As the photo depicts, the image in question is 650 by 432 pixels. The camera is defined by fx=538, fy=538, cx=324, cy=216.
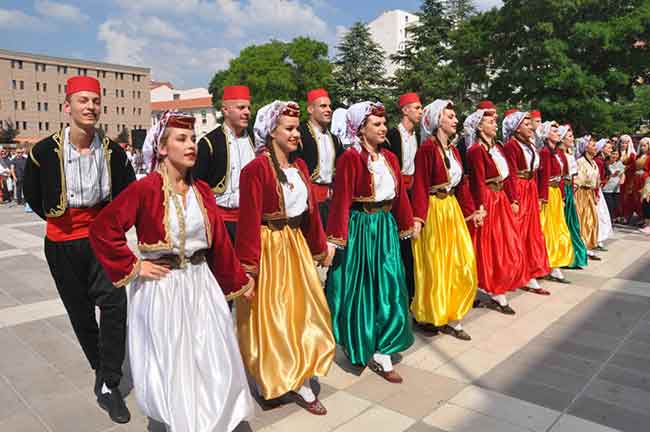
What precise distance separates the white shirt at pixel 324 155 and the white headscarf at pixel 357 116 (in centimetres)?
→ 185

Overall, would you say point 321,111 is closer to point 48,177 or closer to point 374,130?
point 374,130

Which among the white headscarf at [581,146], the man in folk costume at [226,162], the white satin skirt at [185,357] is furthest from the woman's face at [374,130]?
the white headscarf at [581,146]

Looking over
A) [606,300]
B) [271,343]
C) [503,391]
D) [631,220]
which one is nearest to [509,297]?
[606,300]

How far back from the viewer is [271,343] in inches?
130

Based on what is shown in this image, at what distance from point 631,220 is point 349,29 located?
2724 centimetres

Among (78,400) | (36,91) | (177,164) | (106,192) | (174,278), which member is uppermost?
(36,91)

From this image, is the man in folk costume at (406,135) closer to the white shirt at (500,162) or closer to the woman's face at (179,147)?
the white shirt at (500,162)

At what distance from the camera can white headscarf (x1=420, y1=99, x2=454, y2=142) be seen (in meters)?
4.59

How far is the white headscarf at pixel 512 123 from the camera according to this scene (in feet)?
18.8

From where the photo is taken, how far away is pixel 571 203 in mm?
7082

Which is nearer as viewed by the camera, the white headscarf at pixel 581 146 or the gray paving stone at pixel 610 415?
the gray paving stone at pixel 610 415

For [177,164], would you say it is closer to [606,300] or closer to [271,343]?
[271,343]

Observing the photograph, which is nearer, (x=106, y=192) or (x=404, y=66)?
(x=106, y=192)

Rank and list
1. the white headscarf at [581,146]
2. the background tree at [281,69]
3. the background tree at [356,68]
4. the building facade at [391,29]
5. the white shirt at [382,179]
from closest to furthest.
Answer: the white shirt at [382,179]
the white headscarf at [581,146]
the background tree at [356,68]
the background tree at [281,69]
the building facade at [391,29]
